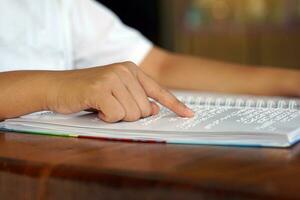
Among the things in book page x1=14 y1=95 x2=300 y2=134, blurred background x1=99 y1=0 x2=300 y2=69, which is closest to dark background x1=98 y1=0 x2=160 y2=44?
blurred background x1=99 y1=0 x2=300 y2=69

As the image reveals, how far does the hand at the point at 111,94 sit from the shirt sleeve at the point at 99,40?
1.86 ft

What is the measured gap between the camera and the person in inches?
28.8

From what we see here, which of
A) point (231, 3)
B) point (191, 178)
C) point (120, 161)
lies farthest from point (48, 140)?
point (231, 3)

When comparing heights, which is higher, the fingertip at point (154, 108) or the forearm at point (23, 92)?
the forearm at point (23, 92)

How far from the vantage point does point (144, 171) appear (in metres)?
0.50

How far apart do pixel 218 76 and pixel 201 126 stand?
58cm

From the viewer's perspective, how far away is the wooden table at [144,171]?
1.50 feet

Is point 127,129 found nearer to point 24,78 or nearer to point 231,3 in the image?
point 24,78

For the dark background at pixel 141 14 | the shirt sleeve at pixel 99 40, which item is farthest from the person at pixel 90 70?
the dark background at pixel 141 14

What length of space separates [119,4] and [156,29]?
0.29 metres

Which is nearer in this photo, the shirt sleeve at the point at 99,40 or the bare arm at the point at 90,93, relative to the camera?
the bare arm at the point at 90,93

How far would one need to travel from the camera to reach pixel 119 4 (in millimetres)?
2754

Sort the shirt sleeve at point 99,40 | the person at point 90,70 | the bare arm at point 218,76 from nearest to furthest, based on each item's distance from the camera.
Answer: the person at point 90,70, the bare arm at point 218,76, the shirt sleeve at point 99,40

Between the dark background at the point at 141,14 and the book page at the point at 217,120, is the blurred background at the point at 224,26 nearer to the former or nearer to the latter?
the dark background at the point at 141,14
